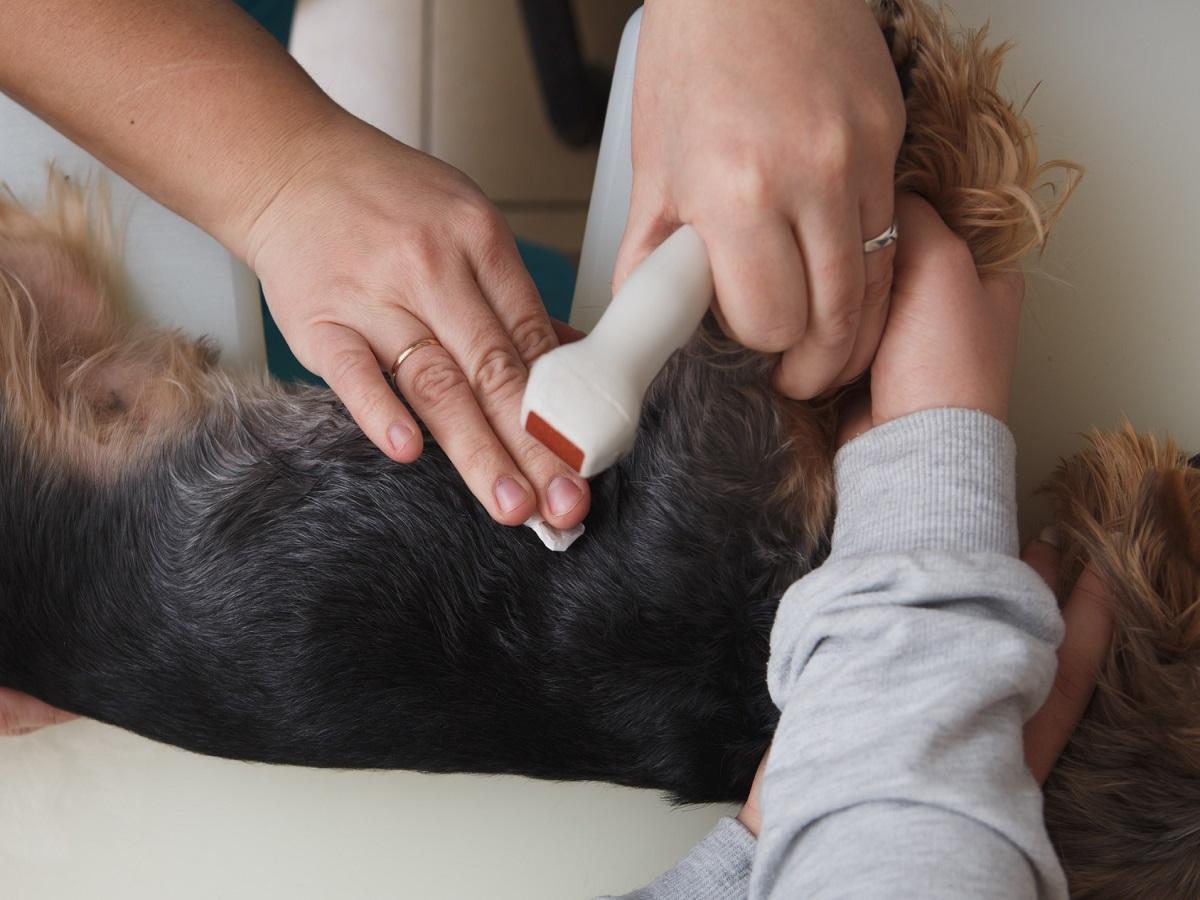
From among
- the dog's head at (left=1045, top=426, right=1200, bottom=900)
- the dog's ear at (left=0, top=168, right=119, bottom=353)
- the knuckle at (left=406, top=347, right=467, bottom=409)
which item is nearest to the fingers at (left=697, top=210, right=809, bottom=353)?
the knuckle at (left=406, top=347, right=467, bottom=409)

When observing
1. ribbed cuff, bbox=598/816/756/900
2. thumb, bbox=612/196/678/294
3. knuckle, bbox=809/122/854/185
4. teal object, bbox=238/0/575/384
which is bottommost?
ribbed cuff, bbox=598/816/756/900

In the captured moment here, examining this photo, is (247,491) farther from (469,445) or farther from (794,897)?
(794,897)

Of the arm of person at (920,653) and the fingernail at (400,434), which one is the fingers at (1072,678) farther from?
the fingernail at (400,434)

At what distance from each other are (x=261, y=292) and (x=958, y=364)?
2.74 feet

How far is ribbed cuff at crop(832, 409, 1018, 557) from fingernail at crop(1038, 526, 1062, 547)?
0.82 ft

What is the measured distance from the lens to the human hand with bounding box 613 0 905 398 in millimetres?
683

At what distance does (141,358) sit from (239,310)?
4.7 inches

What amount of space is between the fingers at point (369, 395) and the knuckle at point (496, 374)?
6cm

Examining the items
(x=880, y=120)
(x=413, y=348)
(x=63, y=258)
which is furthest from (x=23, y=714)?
(x=880, y=120)

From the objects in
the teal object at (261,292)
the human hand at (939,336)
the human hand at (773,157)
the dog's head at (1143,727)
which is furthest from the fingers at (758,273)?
the teal object at (261,292)

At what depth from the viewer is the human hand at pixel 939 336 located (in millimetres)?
791

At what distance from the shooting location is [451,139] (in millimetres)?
1789

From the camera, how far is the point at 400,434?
832 mm

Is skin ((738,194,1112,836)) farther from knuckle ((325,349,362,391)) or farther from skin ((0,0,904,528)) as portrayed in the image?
knuckle ((325,349,362,391))
